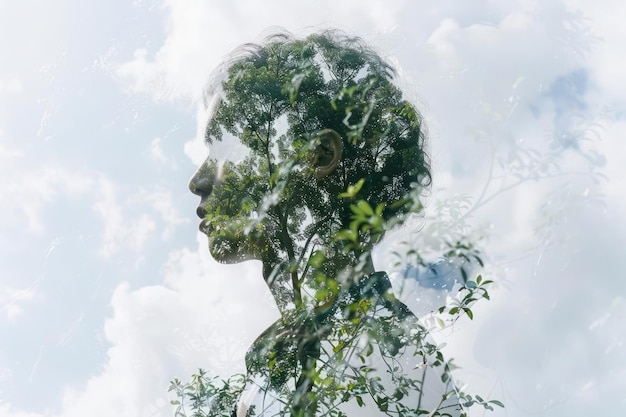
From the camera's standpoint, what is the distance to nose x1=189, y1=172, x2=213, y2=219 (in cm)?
243

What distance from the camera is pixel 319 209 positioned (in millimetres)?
2098

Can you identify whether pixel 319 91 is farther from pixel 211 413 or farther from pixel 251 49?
pixel 211 413

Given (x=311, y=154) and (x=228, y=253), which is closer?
(x=311, y=154)

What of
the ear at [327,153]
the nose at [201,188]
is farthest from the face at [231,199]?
the ear at [327,153]

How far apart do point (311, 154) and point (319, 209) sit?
197 mm

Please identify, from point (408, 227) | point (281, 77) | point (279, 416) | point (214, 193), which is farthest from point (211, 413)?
point (281, 77)

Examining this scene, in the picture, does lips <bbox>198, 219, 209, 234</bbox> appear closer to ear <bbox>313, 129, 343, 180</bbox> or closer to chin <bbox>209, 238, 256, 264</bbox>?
chin <bbox>209, 238, 256, 264</bbox>

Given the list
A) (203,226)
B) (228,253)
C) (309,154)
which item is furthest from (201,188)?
(309,154)

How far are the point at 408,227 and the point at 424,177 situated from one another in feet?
0.70

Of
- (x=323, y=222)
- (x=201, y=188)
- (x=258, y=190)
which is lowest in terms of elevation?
(x=323, y=222)

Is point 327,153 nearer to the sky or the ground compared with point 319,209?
nearer to the sky

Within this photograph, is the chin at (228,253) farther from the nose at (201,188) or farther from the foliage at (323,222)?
the nose at (201,188)

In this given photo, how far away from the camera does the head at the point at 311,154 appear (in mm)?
2037

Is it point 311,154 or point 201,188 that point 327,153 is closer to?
point 311,154
